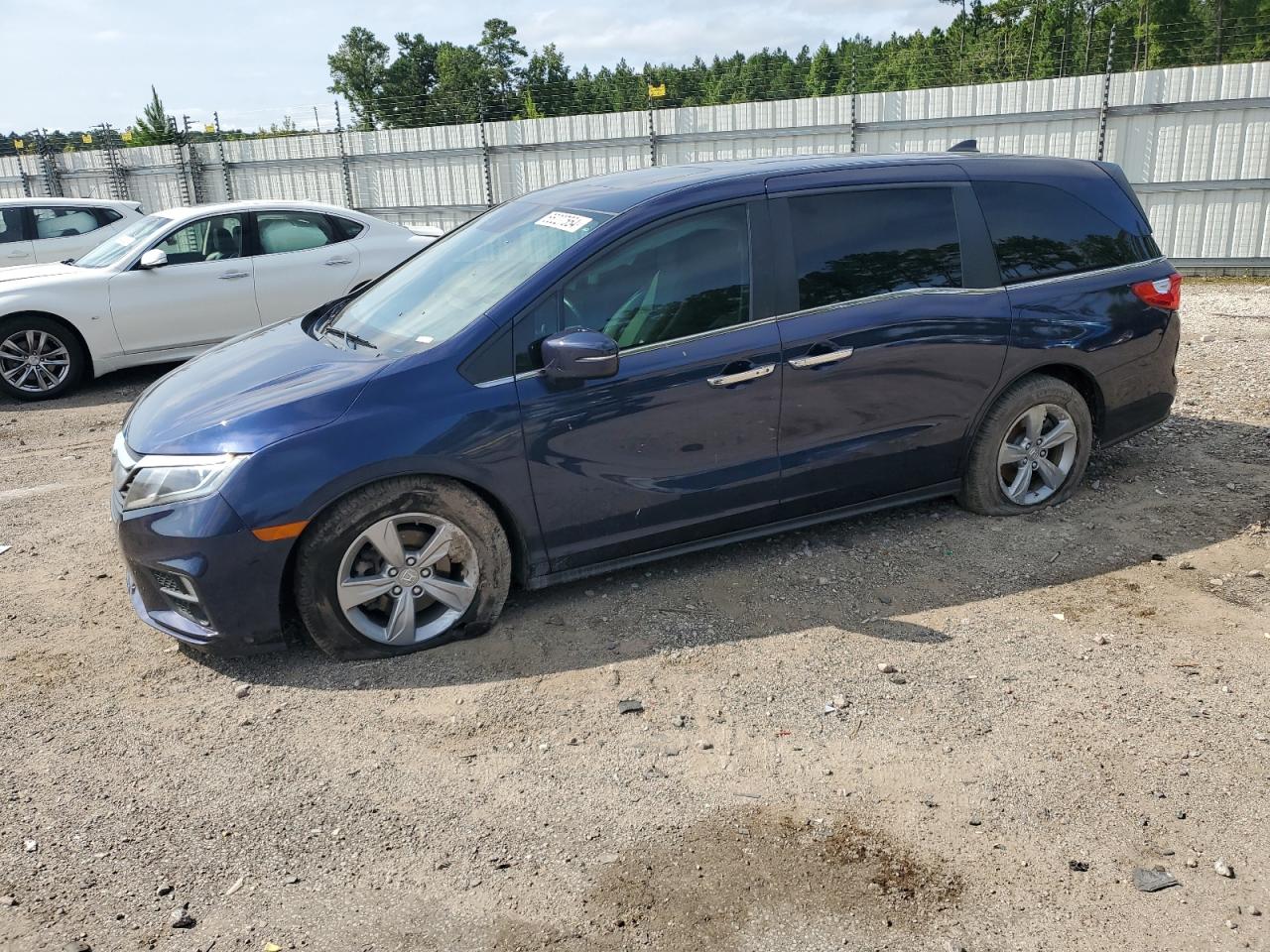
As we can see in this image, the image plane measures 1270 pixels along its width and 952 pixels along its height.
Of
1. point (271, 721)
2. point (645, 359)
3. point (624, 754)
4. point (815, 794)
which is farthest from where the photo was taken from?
point (645, 359)

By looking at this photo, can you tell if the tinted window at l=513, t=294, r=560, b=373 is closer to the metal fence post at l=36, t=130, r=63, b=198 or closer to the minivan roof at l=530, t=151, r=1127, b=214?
the minivan roof at l=530, t=151, r=1127, b=214

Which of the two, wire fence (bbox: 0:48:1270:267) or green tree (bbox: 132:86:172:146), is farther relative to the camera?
green tree (bbox: 132:86:172:146)

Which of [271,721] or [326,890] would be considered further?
[271,721]

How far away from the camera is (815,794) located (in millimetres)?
3268

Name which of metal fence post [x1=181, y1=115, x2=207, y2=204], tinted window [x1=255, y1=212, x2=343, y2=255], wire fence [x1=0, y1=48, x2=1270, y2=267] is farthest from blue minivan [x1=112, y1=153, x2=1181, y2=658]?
metal fence post [x1=181, y1=115, x2=207, y2=204]

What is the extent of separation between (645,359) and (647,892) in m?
2.11

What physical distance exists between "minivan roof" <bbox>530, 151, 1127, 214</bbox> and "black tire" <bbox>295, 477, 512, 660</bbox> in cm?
143

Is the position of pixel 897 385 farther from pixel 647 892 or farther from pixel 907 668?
pixel 647 892

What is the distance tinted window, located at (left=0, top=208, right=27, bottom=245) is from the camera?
12.0 m

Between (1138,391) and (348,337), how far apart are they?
4.04 meters

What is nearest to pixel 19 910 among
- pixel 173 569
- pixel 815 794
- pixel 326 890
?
pixel 326 890


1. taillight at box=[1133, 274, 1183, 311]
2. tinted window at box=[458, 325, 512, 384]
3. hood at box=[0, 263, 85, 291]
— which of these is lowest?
hood at box=[0, 263, 85, 291]

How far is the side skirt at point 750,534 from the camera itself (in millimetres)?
4359

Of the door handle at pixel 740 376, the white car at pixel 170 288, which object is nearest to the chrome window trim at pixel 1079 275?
the door handle at pixel 740 376
